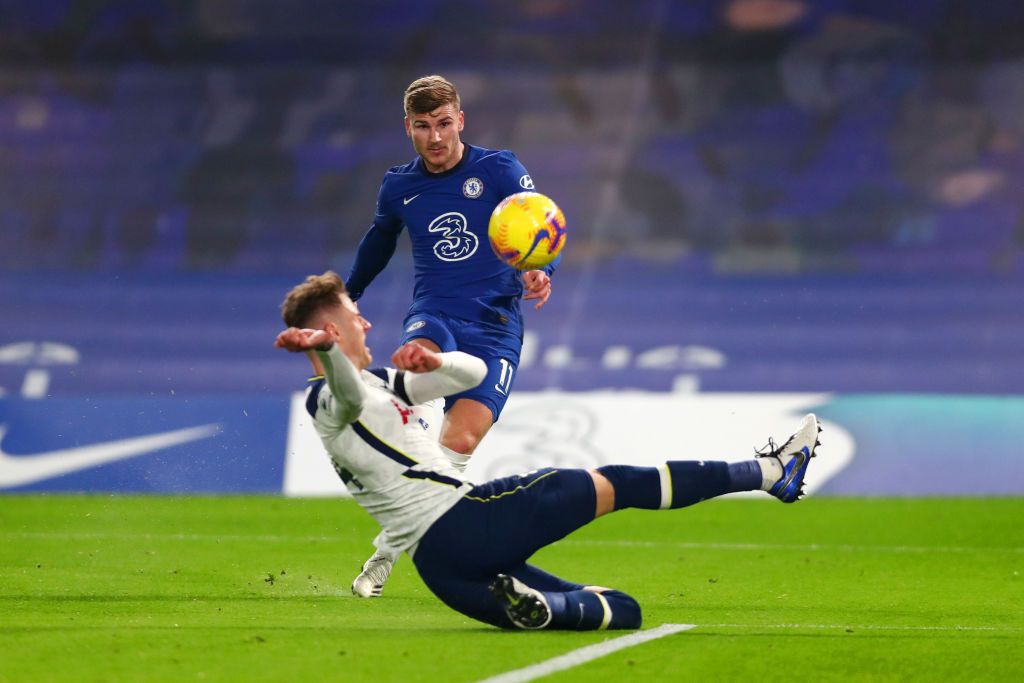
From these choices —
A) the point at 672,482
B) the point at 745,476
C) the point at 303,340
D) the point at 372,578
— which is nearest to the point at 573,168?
the point at 372,578

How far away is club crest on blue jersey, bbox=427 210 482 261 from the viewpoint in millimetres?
6859

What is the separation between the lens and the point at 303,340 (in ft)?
15.4

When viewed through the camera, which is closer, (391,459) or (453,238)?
(391,459)

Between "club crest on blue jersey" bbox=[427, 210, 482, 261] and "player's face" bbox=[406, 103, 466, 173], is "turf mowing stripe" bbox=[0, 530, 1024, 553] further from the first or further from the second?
"player's face" bbox=[406, 103, 466, 173]

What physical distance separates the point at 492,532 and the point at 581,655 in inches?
23.8

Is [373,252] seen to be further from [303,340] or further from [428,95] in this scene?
[303,340]

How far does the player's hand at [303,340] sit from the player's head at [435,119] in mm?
2052

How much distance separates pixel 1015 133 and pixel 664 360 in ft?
15.9

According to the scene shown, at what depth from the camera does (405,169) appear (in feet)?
23.2

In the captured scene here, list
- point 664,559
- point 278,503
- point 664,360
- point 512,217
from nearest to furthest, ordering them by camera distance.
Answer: point 512,217
point 664,559
point 278,503
point 664,360

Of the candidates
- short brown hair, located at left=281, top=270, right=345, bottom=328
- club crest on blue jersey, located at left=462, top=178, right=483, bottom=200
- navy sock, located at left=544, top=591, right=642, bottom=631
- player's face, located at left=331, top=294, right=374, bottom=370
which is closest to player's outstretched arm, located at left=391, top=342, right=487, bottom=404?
player's face, located at left=331, top=294, right=374, bottom=370

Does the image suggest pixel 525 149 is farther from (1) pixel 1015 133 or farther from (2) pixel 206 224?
(1) pixel 1015 133

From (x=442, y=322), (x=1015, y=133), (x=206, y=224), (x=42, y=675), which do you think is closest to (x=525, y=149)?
(x=206, y=224)

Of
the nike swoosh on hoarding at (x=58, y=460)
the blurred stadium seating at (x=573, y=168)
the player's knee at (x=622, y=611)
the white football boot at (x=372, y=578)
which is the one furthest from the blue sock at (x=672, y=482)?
the blurred stadium seating at (x=573, y=168)
